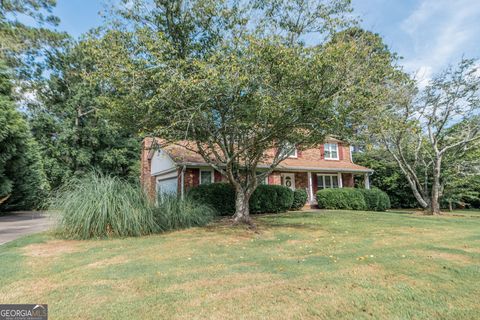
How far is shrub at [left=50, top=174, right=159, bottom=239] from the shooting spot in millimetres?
8117

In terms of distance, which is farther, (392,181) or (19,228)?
(392,181)

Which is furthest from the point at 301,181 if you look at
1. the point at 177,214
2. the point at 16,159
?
the point at 16,159

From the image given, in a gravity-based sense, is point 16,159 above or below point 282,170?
above

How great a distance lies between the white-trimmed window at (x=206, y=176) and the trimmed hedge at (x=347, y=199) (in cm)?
690

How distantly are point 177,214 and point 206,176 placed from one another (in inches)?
268

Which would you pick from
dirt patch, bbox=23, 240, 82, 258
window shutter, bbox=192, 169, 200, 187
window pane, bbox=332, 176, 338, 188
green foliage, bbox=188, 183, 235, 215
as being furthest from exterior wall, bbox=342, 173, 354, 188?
dirt patch, bbox=23, 240, 82, 258

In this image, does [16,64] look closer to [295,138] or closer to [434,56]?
→ [295,138]

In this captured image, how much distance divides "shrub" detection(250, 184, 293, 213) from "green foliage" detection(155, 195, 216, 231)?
4.91 meters

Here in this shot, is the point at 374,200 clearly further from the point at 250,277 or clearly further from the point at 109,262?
the point at 109,262

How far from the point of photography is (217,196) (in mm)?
14336

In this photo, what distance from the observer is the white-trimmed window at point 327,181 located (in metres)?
19.9

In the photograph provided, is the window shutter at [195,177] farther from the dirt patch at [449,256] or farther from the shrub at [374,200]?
the dirt patch at [449,256]

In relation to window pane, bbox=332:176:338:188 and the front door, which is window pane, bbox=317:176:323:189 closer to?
window pane, bbox=332:176:338:188

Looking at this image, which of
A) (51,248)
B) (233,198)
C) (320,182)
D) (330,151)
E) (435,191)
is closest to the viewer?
(51,248)
